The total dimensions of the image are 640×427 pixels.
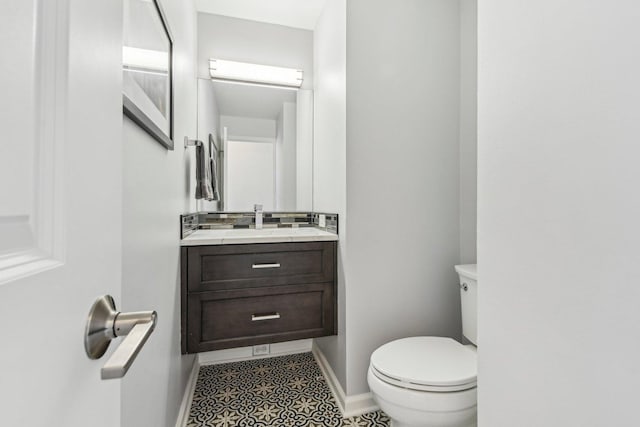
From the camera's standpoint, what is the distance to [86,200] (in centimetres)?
34

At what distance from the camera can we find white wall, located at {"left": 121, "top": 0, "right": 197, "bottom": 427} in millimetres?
762

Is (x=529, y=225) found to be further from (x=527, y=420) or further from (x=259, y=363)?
(x=259, y=363)

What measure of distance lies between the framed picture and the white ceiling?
0.98 m

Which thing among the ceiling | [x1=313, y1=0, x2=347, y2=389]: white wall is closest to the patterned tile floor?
[x1=313, y1=0, x2=347, y2=389]: white wall

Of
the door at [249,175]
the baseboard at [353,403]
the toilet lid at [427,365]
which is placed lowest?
the baseboard at [353,403]

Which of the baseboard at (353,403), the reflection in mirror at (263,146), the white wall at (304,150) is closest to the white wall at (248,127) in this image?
the reflection in mirror at (263,146)

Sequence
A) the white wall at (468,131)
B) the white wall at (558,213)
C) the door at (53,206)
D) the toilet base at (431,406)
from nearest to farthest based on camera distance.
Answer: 1. the door at (53,206)
2. the white wall at (558,213)
3. the toilet base at (431,406)
4. the white wall at (468,131)

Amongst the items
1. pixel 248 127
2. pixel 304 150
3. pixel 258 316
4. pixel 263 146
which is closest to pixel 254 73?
pixel 248 127

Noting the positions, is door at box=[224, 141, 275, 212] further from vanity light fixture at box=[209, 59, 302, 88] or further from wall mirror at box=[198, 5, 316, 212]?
vanity light fixture at box=[209, 59, 302, 88]

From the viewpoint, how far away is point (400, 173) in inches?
63.3

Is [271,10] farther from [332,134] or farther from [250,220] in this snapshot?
[250,220]

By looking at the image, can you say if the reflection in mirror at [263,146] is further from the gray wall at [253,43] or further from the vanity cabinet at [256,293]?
the vanity cabinet at [256,293]

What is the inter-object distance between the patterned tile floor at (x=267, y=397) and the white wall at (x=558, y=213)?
881mm

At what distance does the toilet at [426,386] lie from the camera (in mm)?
1085
